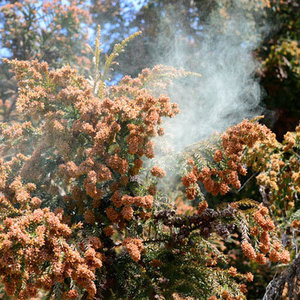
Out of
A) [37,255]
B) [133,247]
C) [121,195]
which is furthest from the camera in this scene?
[121,195]

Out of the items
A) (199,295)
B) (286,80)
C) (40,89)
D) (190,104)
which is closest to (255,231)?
Answer: (199,295)

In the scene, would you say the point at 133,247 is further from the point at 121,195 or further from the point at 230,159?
the point at 230,159

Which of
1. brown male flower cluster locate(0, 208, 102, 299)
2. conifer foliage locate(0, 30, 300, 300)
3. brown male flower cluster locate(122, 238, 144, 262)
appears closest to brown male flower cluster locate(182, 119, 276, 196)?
conifer foliage locate(0, 30, 300, 300)

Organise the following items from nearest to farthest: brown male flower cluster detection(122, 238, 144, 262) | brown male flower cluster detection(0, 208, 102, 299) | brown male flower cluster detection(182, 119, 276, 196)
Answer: brown male flower cluster detection(0, 208, 102, 299) < brown male flower cluster detection(122, 238, 144, 262) < brown male flower cluster detection(182, 119, 276, 196)

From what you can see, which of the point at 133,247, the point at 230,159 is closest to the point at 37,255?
the point at 133,247

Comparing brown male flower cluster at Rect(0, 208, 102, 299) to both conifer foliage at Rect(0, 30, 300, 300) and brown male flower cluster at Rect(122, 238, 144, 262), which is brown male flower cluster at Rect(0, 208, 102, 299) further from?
brown male flower cluster at Rect(122, 238, 144, 262)

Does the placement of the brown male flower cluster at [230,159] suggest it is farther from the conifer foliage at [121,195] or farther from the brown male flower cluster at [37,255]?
the brown male flower cluster at [37,255]

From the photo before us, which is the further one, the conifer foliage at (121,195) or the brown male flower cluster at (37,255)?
the conifer foliage at (121,195)

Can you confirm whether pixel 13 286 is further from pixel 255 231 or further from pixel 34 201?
pixel 255 231

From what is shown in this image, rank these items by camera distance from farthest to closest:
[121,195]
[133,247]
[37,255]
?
[121,195]
[133,247]
[37,255]

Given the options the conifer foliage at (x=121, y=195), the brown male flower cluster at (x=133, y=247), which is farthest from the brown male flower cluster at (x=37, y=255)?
the brown male flower cluster at (x=133, y=247)

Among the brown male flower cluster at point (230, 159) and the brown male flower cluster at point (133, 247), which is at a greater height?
the brown male flower cluster at point (230, 159)

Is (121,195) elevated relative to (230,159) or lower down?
lower down

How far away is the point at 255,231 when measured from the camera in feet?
4.42
